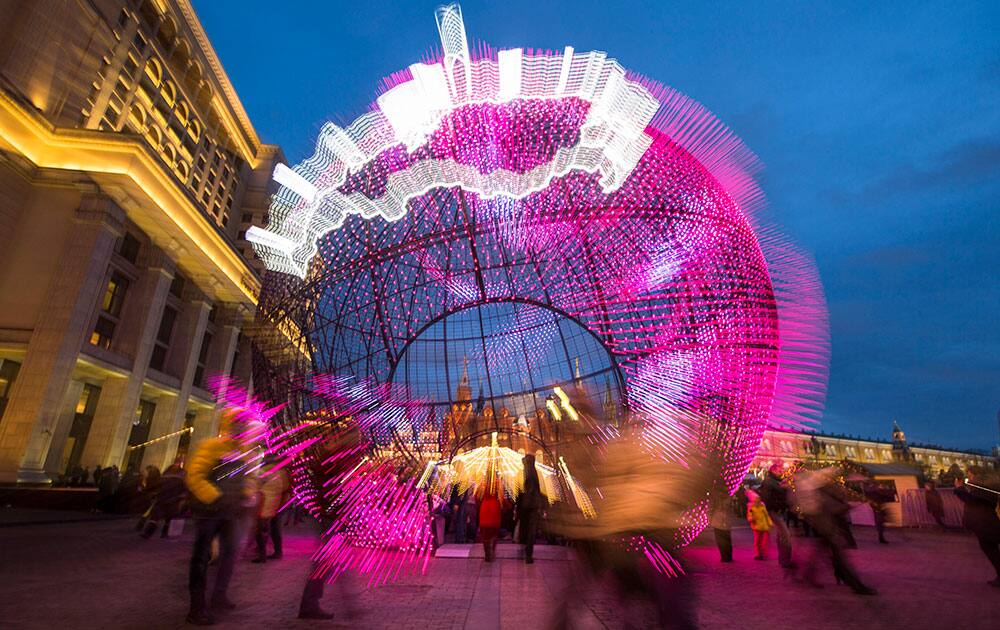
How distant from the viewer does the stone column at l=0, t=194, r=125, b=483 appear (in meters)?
22.8

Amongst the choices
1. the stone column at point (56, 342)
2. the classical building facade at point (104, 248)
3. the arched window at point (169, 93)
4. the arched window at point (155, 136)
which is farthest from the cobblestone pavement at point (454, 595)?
the arched window at point (169, 93)

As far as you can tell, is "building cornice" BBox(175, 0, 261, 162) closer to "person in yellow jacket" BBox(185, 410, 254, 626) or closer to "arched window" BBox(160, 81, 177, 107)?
"arched window" BBox(160, 81, 177, 107)

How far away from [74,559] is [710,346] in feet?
32.0

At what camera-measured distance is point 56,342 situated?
80.5ft

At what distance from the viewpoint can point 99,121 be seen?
105 ft

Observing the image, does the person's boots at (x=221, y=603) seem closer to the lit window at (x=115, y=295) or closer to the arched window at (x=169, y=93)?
the lit window at (x=115, y=295)

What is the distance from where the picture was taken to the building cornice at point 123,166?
82.7ft

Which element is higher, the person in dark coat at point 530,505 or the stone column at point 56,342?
the stone column at point 56,342

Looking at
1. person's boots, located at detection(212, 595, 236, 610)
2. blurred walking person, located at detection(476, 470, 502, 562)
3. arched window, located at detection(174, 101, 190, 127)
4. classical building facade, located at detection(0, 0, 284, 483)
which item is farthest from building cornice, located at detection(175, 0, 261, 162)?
person's boots, located at detection(212, 595, 236, 610)

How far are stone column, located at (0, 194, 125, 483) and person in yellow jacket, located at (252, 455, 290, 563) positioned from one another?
2124cm

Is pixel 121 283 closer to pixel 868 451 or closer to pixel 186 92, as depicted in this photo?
pixel 186 92

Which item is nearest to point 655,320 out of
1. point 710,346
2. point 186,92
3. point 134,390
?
point 710,346

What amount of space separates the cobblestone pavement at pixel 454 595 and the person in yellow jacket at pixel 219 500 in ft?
1.35

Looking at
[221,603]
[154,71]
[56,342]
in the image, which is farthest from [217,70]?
[221,603]
